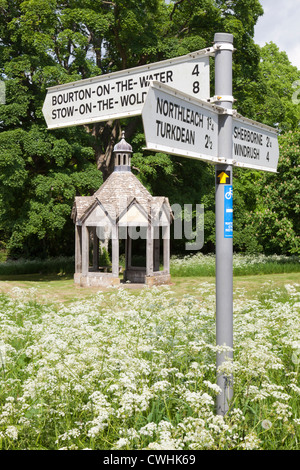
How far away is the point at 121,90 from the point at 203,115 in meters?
0.80

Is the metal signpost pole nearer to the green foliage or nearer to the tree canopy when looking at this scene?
the tree canopy

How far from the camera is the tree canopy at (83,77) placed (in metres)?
20.3

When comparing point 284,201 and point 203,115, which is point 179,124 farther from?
point 284,201

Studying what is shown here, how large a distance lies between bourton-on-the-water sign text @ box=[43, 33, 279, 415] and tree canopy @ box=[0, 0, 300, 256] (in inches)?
599

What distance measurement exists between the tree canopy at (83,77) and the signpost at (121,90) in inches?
581

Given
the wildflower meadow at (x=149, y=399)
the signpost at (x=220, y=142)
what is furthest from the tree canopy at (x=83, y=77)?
the signpost at (x=220, y=142)

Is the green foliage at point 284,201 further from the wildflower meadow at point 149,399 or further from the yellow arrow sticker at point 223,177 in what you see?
the yellow arrow sticker at point 223,177

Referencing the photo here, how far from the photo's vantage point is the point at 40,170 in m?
22.3

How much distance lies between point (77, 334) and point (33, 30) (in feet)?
60.0

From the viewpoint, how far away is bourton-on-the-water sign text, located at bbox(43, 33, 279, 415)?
3846 mm

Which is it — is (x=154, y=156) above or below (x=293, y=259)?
above

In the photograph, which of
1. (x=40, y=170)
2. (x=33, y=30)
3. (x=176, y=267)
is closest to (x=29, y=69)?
(x=33, y=30)

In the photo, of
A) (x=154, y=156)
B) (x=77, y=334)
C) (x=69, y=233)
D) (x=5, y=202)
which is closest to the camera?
(x=77, y=334)
